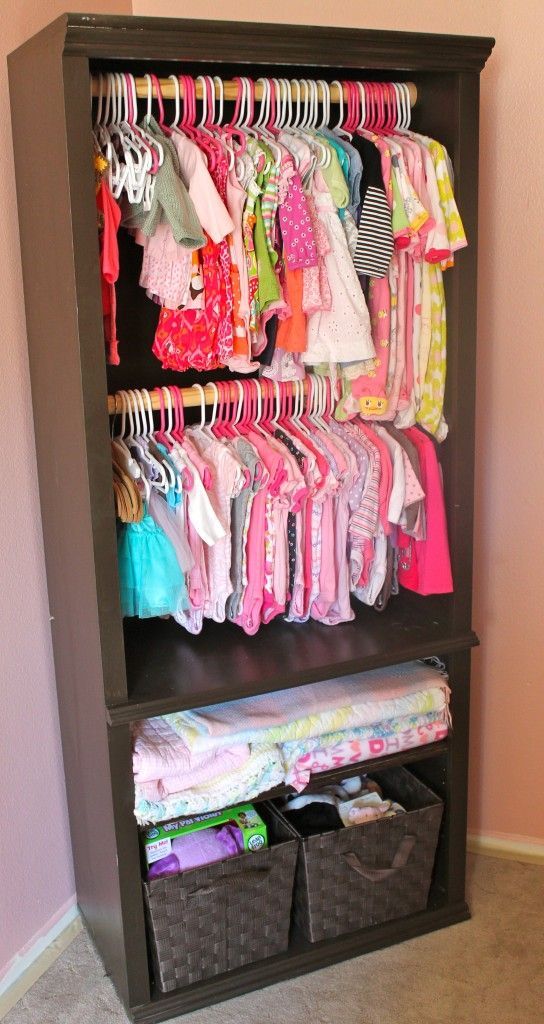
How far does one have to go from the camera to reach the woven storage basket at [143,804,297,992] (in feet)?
6.84

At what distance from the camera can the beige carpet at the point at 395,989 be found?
2135 millimetres

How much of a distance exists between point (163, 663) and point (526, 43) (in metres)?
1.60

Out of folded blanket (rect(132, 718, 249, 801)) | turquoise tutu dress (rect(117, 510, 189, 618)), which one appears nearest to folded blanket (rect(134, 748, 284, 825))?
folded blanket (rect(132, 718, 249, 801))

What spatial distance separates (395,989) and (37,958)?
825mm

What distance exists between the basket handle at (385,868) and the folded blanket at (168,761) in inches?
15.2

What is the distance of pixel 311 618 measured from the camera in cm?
235

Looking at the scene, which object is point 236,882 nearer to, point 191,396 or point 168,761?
point 168,761

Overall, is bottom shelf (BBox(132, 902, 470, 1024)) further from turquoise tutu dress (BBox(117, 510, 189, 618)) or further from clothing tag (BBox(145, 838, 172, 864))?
turquoise tutu dress (BBox(117, 510, 189, 618))

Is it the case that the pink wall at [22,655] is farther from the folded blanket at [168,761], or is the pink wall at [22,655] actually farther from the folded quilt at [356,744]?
the folded quilt at [356,744]

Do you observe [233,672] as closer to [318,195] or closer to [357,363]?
[357,363]

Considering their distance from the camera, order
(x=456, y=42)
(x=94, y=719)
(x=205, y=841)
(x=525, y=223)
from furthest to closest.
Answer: (x=525, y=223) < (x=205, y=841) < (x=94, y=719) < (x=456, y=42)

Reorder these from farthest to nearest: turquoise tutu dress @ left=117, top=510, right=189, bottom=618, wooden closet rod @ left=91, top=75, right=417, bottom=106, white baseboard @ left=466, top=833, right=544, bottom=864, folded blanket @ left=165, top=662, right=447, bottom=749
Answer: white baseboard @ left=466, top=833, right=544, bottom=864 → folded blanket @ left=165, top=662, right=447, bottom=749 → turquoise tutu dress @ left=117, top=510, right=189, bottom=618 → wooden closet rod @ left=91, top=75, right=417, bottom=106

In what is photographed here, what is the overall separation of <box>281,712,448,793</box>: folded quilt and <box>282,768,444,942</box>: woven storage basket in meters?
0.16

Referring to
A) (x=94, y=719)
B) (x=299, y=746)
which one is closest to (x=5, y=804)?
(x=94, y=719)
